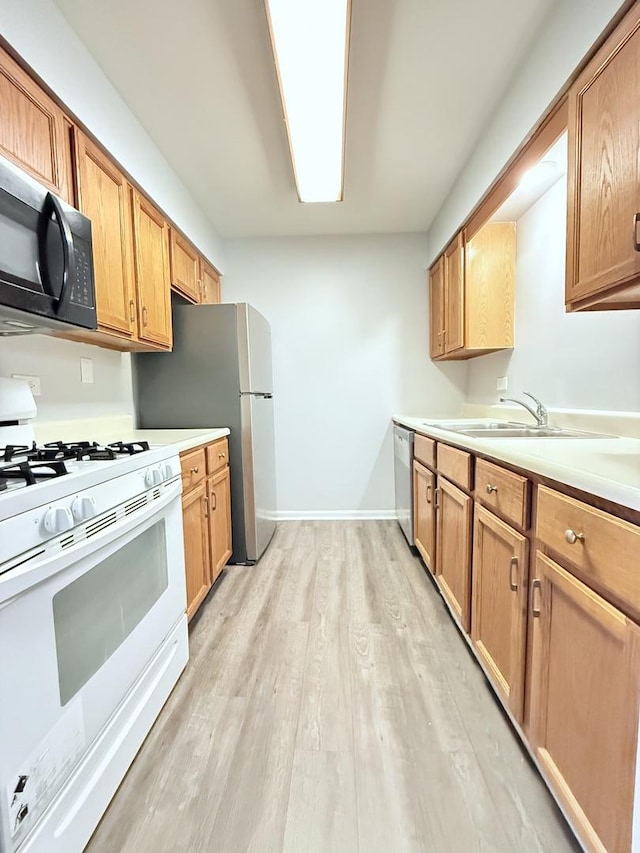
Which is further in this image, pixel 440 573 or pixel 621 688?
pixel 440 573

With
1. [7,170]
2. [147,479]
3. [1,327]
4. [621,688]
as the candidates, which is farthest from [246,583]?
[7,170]

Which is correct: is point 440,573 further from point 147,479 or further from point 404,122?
point 404,122

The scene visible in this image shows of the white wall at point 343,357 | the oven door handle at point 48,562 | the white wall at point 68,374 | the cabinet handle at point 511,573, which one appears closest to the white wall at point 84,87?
Result: the white wall at point 68,374

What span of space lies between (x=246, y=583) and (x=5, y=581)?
67.5 inches

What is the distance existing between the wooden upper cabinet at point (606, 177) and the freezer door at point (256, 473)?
1806 millimetres

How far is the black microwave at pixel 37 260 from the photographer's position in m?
1.02

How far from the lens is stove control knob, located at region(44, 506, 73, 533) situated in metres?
0.83

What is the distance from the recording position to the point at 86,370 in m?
2.01

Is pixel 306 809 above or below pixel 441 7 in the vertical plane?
below

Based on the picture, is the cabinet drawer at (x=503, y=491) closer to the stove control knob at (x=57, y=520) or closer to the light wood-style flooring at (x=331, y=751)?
the light wood-style flooring at (x=331, y=751)

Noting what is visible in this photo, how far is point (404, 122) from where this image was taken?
6.46 feet

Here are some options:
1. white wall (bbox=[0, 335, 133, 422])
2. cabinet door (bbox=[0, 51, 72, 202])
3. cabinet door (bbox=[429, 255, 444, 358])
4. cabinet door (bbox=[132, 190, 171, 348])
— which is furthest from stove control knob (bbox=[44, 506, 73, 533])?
cabinet door (bbox=[429, 255, 444, 358])

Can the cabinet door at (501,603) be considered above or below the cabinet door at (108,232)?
below

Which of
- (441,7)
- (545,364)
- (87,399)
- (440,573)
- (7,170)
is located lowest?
(440,573)
